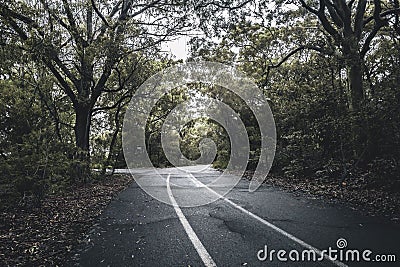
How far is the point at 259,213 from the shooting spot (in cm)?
863

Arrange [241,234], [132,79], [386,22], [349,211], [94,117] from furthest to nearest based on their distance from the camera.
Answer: [94,117]
[132,79]
[386,22]
[349,211]
[241,234]

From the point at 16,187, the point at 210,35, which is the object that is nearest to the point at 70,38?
the point at 210,35

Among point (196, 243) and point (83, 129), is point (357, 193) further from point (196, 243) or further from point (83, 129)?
point (83, 129)

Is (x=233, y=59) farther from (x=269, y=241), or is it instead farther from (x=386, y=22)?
(x=269, y=241)

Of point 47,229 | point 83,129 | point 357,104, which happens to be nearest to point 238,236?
point 47,229

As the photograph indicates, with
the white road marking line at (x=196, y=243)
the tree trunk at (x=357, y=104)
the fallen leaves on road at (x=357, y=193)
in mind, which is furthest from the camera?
the tree trunk at (x=357, y=104)

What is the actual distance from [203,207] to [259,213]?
1705 mm

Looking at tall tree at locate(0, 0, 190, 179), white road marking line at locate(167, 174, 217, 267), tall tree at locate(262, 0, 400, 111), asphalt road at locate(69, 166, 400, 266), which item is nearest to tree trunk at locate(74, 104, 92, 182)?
tall tree at locate(0, 0, 190, 179)

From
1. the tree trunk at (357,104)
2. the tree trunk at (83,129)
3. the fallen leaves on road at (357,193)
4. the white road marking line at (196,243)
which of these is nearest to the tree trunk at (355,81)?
the tree trunk at (357,104)

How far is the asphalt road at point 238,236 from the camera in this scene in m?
5.27

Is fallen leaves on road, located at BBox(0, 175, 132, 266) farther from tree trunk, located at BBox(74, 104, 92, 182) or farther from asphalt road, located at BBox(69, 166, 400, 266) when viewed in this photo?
tree trunk, located at BBox(74, 104, 92, 182)

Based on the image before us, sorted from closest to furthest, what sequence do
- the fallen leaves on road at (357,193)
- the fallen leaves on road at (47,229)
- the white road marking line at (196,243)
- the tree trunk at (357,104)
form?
the white road marking line at (196,243) → the fallen leaves on road at (47,229) → the fallen leaves on road at (357,193) → the tree trunk at (357,104)

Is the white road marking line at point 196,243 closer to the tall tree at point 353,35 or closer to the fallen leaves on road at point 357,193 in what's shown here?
the fallen leaves on road at point 357,193

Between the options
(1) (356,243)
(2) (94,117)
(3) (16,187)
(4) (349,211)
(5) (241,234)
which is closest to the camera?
(1) (356,243)
